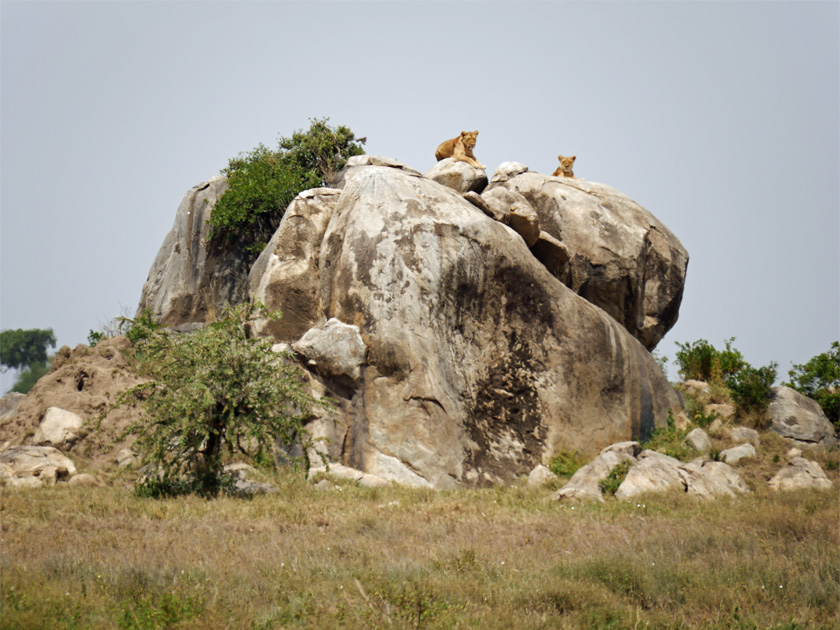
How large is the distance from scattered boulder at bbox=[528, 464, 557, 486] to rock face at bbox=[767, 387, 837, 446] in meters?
9.40

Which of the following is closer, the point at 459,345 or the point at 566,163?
the point at 459,345

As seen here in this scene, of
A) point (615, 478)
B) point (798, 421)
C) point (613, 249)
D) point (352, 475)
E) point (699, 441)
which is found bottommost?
point (352, 475)

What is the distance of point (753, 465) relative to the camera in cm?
1842

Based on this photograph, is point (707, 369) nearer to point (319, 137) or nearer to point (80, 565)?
point (319, 137)

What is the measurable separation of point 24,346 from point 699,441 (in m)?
63.8

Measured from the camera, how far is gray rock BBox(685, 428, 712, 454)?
63.9 feet

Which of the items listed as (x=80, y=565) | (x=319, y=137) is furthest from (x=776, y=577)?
(x=319, y=137)

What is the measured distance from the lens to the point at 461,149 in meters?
28.7

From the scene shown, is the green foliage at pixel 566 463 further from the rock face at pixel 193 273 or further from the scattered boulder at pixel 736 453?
the rock face at pixel 193 273

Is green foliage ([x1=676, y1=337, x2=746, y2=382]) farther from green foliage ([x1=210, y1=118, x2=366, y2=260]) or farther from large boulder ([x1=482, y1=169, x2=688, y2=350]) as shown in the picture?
green foliage ([x1=210, y1=118, x2=366, y2=260])

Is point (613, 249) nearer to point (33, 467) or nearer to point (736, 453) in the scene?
point (736, 453)

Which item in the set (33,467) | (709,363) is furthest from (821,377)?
(33,467)

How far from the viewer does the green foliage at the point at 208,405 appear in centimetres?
1373

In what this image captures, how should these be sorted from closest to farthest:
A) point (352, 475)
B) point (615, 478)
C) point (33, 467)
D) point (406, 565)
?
point (406, 565), point (33, 467), point (615, 478), point (352, 475)
